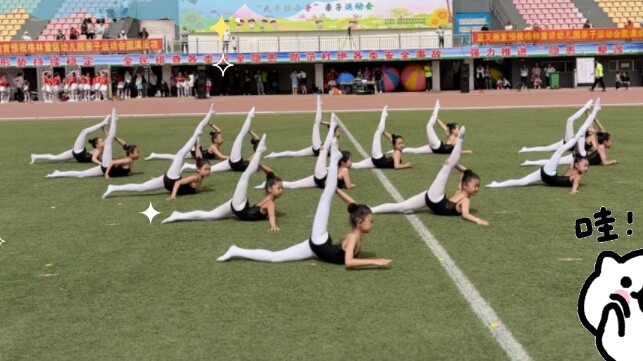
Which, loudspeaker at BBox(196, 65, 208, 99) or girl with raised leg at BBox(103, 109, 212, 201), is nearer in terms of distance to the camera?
girl with raised leg at BBox(103, 109, 212, 201)

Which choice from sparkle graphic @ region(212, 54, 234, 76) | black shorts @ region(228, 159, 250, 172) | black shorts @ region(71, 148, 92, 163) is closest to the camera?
black shorts @ region(228, 159, 250, 172)

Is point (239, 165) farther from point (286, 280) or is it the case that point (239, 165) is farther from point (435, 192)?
point (286, 280)

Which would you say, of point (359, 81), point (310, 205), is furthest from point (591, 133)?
point (359, 81)

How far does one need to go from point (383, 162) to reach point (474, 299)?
8.05m

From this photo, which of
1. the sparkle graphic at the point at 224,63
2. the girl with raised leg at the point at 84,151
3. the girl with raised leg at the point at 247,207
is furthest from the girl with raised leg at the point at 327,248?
the sparkle graphic at the point at 224,63

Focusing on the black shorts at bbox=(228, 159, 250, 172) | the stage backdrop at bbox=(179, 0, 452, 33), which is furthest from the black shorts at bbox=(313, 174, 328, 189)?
Answer: the stage backdrop at bbox=(179, 0, 452, 33)

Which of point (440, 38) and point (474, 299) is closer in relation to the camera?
point (474, 299)

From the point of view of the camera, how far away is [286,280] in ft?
24.2

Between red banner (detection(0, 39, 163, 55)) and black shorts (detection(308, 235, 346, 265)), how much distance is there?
4055 centimetres

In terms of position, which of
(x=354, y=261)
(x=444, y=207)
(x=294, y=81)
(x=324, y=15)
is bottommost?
(x=354, y=261)

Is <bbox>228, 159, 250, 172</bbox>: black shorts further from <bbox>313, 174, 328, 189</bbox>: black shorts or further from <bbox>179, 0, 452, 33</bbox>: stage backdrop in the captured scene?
<bbox>179, 0, 452, 33</bbox>: stage backdrop

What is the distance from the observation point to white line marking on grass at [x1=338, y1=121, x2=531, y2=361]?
5617 millimetres

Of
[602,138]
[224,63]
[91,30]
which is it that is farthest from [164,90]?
[602,138]

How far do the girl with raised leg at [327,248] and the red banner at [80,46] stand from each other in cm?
4022
